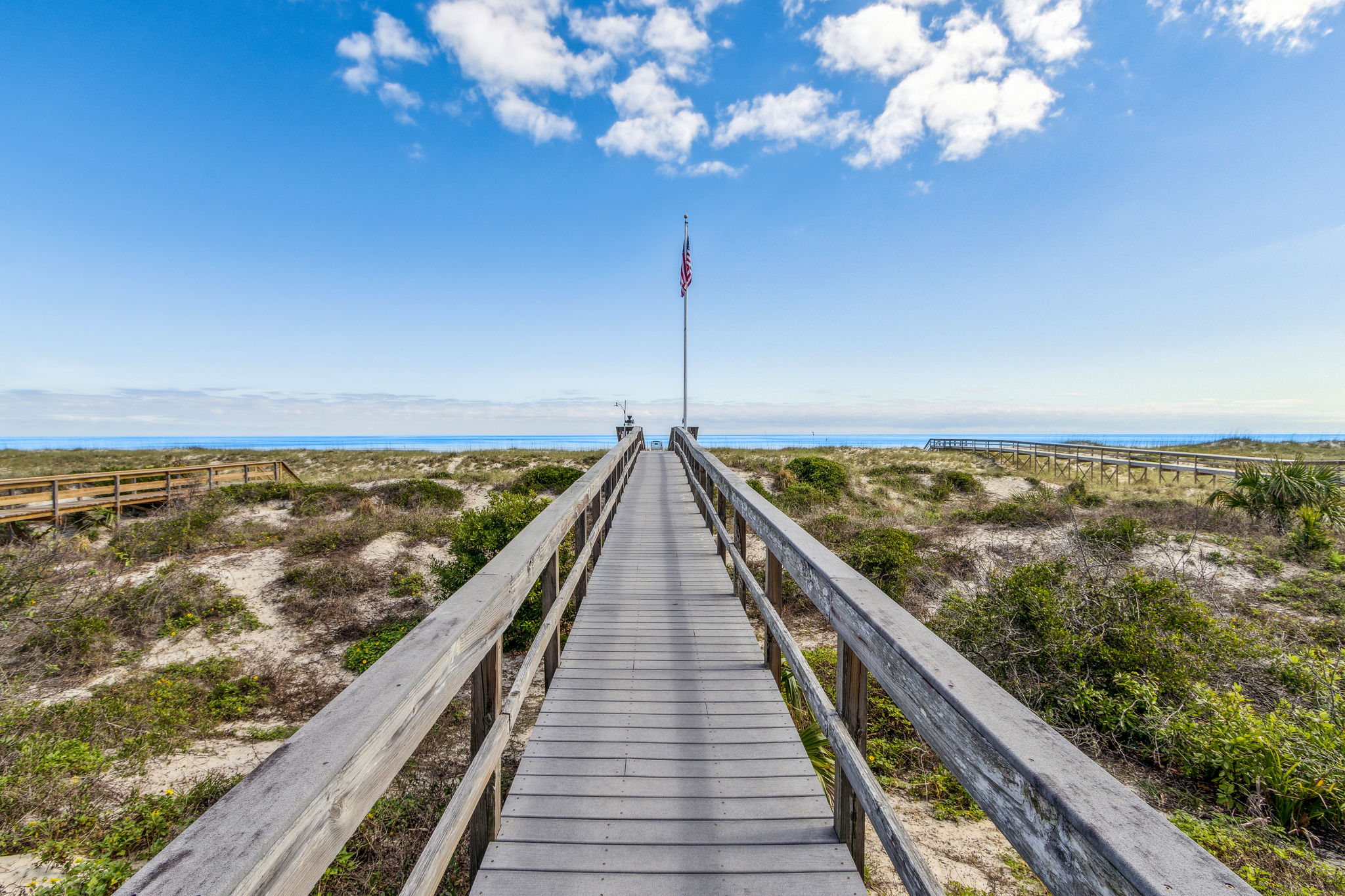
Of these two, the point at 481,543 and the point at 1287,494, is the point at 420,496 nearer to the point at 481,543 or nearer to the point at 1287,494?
the point at 481,543

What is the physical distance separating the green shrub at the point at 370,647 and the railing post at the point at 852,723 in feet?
18.1

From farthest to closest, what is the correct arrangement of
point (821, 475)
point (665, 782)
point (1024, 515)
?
point (821, 475) < point (1024, 515) < point (665, 782)

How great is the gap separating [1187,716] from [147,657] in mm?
10384

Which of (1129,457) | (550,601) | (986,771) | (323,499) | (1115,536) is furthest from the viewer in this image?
(1129,457)

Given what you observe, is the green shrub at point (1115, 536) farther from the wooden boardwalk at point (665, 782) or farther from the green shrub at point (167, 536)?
the green shrub at point (167, 536)

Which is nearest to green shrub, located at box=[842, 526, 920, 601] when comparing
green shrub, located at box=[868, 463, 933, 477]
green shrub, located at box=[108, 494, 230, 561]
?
green shrub, located at box=[108, 494, 230, 561]

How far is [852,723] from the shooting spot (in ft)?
6.99

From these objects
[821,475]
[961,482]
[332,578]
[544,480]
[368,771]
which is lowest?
[332,578]

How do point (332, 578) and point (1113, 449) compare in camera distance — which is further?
point (1113, 449)

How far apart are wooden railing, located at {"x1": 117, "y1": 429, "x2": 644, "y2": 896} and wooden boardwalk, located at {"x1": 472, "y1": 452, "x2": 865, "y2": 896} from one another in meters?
0.31

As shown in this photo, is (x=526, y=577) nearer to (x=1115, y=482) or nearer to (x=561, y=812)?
(x=561, y=812)

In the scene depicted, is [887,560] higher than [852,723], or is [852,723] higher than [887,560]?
[852,723]

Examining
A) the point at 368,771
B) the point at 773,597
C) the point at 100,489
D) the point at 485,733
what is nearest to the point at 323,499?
the point at 100,489

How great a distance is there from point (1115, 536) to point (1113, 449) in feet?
64.3
